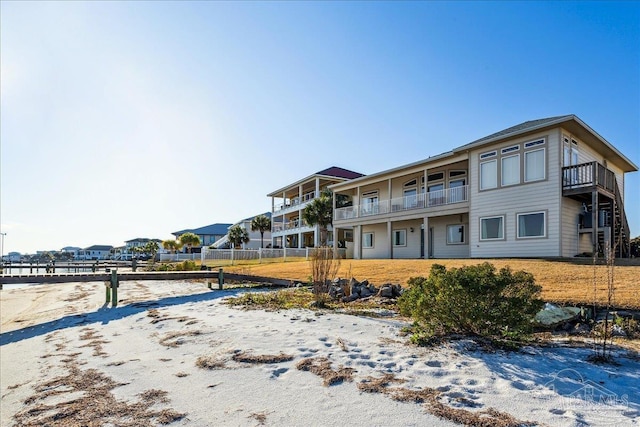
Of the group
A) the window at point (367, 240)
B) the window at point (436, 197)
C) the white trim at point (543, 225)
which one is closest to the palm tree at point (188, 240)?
the window at point (367, 240)

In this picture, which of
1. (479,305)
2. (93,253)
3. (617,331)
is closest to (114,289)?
(479,305)

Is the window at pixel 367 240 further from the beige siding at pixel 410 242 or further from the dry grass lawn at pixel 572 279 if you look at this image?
the dry grass lawn at pixel 572 279

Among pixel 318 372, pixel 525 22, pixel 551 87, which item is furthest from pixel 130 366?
pixel 551 87

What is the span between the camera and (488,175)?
1873 cm

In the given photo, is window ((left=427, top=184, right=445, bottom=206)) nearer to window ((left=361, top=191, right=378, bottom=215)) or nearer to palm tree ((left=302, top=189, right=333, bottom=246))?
window ((left=361, top=191, right=378, bottom=215))

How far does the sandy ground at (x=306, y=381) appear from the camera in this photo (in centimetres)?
351

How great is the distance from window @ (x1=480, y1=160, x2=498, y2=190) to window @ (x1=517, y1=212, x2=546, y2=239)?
1.99 meters

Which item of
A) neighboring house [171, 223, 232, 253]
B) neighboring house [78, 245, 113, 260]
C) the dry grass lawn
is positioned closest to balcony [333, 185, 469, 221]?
the dry grass lawn

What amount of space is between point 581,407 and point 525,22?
12.7 metres

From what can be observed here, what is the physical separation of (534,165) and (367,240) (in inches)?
498

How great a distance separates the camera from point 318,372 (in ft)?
15.1

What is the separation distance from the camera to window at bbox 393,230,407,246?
2478 centimetres

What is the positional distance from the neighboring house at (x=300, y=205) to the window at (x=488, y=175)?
1829 centimetres

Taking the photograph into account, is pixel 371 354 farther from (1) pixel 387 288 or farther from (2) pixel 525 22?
(2) pixel 525 22
